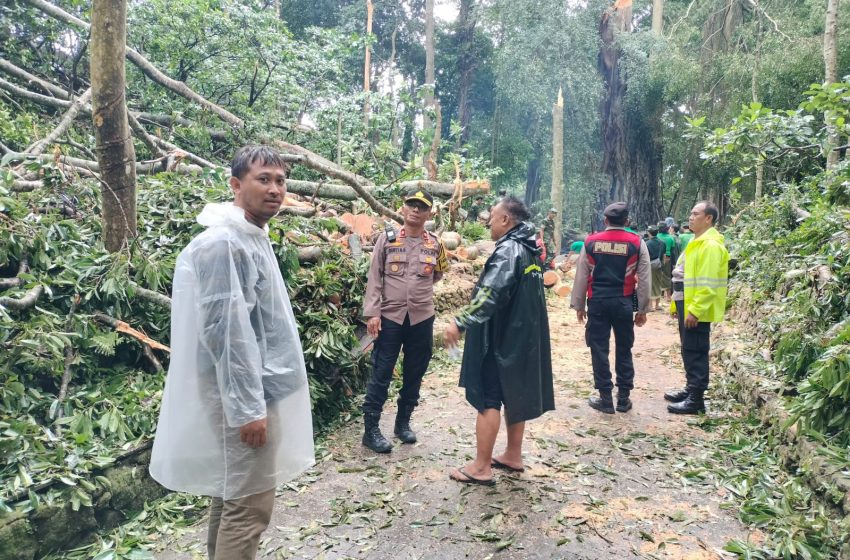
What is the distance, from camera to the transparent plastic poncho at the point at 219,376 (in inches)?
76.5

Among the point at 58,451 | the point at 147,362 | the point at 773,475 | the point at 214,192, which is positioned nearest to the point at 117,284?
the point at 147,362

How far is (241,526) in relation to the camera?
200 cm

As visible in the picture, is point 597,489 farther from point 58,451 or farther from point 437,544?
point 58,451

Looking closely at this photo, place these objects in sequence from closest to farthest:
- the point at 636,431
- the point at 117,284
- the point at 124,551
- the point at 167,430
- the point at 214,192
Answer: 1. the point at 167,430
2. the point at 124,551
3. the point at 117,284
4. the point at 636,431
5. the point at 214,192

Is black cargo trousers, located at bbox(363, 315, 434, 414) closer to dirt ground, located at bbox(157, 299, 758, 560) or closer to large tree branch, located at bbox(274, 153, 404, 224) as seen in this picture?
dirt ground, located at bbox(157, 299, 758, 560)

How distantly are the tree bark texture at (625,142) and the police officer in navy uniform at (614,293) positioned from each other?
16204mm

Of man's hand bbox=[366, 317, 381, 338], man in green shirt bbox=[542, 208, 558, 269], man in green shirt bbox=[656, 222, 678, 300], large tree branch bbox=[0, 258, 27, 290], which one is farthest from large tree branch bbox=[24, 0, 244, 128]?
man in green shirt bbox=[542, 208, 558, 269]

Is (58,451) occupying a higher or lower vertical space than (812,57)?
lower

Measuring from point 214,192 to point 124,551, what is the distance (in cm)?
361

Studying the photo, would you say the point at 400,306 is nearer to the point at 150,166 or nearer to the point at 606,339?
the point at 606,339

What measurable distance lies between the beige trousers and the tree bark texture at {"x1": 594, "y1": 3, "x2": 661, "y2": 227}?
19.9 m

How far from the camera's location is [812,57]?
468 inches

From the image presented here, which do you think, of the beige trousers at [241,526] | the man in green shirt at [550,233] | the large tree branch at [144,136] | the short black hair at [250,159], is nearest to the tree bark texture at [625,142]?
the man in green shirt at [550,233]

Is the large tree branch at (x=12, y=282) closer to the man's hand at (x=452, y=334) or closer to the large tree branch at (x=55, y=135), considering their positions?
the large tree branch at (x=55, y=135)
